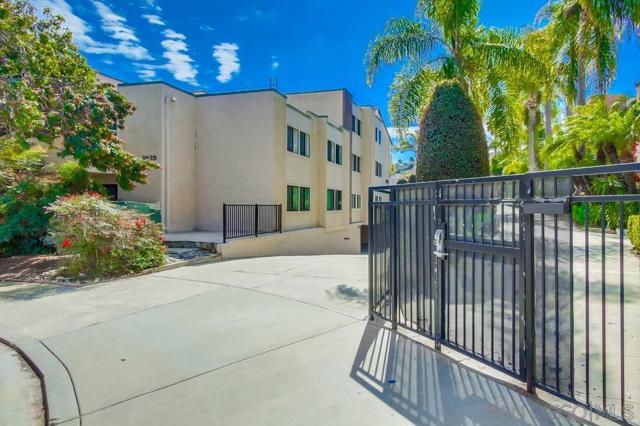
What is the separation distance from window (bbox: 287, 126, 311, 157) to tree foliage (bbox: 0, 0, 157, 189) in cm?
705

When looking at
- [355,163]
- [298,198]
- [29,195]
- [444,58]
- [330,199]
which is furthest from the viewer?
[355,163]

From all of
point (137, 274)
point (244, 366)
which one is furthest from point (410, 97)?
point (244, 366)

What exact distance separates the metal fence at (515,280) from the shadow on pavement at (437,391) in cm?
18

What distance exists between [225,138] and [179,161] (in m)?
2.31

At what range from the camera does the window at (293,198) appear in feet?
61.5

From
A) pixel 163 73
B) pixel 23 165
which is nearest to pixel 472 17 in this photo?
pixel 163 73

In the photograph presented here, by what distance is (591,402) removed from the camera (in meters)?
2.77

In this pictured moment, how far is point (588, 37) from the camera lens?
1398 cm

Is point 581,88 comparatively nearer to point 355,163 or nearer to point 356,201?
point 355,163

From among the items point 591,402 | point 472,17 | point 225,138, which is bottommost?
point 591,402

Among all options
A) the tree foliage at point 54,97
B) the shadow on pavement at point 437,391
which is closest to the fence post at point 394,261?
the shadow on pavement at point 437,391

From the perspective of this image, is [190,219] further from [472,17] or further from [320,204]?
[472,17]

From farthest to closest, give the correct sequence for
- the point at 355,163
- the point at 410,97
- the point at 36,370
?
the point at 355,163
the point at 410,97
the point at 36,370

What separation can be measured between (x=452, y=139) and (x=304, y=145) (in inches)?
519
